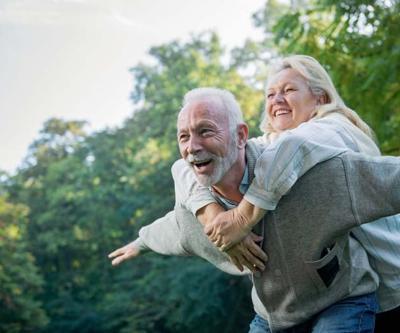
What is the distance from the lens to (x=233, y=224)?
1831mm

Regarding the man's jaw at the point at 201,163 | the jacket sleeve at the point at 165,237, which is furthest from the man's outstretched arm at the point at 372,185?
the jacket sleeve at the point at 165,237

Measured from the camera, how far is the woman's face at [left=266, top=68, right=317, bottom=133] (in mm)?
2338

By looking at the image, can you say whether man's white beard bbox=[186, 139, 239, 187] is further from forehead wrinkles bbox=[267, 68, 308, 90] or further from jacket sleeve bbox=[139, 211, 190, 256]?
forehead wrinkles bbox=[267, 68, 308, 90]

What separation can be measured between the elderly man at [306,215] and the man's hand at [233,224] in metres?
0.06

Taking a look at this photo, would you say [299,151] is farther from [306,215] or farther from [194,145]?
[194,145]

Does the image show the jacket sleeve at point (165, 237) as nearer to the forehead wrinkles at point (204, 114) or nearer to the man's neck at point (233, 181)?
the man's neck at point (233, 181)

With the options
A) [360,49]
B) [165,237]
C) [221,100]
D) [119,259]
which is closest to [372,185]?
[221,100]

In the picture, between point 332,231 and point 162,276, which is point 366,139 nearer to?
point 332,231

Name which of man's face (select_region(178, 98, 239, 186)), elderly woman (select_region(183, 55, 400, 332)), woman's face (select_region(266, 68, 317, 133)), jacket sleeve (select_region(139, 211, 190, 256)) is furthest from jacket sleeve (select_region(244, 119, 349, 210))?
jacket sleeve (select_region(139, 211, 190, 256))

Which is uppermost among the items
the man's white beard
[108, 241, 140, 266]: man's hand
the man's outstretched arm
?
the man's white beard

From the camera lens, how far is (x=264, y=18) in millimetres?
20781

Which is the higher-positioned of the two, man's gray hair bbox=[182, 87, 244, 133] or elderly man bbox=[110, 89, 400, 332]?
man's gray hair bbox=[182, 87, 244, 133]

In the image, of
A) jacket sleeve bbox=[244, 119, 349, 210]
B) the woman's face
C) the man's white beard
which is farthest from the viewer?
the woman's face

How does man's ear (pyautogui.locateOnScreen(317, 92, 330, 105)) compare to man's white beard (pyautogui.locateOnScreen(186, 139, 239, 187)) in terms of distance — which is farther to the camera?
man's ear (pyautogui.locateOnScreen(317, 92, 330, 105))
